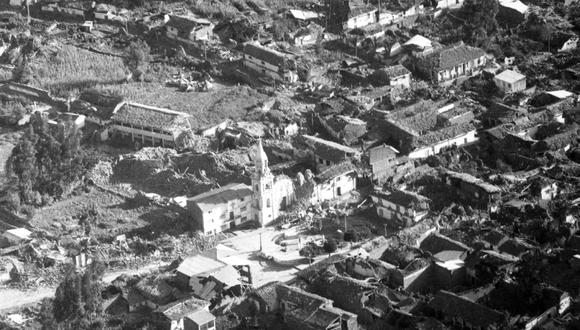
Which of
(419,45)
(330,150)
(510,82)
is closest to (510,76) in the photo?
(510,82)

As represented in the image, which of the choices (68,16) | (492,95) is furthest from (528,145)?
(68,16)

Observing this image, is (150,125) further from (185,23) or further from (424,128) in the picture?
(185,23)

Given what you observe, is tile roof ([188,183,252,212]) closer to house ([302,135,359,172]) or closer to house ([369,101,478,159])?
house ([302,135,359,172])

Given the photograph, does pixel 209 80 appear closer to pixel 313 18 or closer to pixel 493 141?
pixel 313 18

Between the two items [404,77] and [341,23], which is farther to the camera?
[341,23]

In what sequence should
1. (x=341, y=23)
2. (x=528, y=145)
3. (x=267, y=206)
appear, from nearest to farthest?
(x=267, y=206) < (x=528, y=145) < (x=341, y=23)

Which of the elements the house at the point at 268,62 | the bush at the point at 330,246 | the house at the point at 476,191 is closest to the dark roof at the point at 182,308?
the bush at the point at 330,246

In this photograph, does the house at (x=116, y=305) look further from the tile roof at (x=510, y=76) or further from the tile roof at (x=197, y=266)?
the tile roof at (x=510, y=76)
